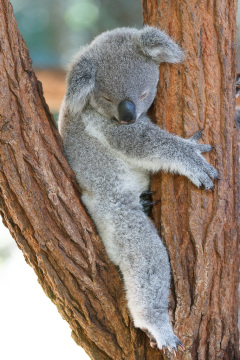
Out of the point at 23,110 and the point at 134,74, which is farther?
the point at 134,74

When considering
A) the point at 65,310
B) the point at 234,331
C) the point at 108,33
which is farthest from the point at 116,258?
the point at 108,33

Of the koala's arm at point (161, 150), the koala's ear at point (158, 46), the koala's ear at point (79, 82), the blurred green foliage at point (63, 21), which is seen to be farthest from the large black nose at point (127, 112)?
the blurred green foliage at point (63, 21)

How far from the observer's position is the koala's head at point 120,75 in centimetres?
288

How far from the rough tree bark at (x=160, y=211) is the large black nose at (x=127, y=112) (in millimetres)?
202

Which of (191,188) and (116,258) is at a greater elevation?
(191,188)

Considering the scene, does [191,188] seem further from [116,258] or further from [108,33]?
[108,33]

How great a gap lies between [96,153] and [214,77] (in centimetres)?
101

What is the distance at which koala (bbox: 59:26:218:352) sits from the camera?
104 inches

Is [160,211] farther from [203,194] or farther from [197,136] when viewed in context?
[197,136]

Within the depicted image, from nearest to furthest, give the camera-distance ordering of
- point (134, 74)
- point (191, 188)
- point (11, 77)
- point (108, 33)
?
point (11, 77)
point (191, 188)
point (134, 74)
point (108, 33)

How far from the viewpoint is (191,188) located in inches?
105

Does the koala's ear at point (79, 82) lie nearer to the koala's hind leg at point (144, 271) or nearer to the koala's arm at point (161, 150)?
the koala's arm at point (161, 150)

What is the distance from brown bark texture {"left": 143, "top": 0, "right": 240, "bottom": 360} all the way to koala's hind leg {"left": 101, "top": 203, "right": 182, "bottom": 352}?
0.23ft

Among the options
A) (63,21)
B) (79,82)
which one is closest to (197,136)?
(79,82)
